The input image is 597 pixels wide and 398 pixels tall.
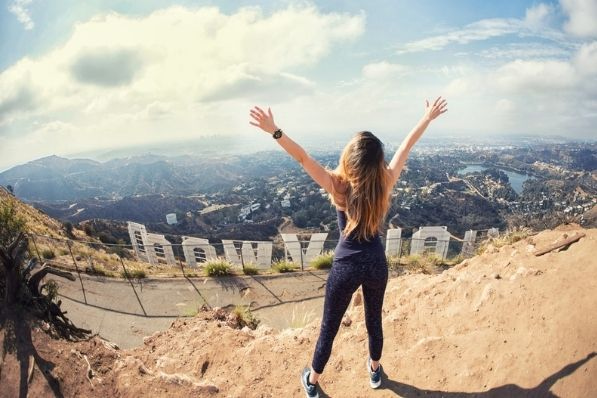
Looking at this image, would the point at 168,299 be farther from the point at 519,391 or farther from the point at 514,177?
the point at 514,177

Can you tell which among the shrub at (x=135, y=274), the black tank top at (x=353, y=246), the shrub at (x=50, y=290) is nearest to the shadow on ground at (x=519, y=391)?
the black tank top at (x=353, y=246)

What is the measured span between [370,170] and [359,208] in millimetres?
247

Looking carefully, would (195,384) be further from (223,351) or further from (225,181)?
(225,181)

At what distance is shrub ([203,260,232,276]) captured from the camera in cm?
995

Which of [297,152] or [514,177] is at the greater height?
[297,152]

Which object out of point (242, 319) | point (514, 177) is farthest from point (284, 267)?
point (514, 177)

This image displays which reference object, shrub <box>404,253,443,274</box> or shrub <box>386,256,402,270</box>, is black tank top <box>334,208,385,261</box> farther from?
shrub <box>386,256,402,270</box>

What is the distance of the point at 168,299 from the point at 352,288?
7.65m

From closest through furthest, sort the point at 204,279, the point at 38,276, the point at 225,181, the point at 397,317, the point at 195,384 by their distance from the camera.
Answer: the point at 195,384
the point at 38,276
the point at 397,317
the point at 204,279
the point at 225,181

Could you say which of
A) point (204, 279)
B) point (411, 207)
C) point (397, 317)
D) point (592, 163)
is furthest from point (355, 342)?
point (592, 163)

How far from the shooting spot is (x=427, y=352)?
132 inches

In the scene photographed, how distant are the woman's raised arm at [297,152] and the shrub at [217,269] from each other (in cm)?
826

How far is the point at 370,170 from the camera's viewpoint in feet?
7.21

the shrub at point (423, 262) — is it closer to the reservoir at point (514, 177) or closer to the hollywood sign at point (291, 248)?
the hollywood sign at point (291, 248)
